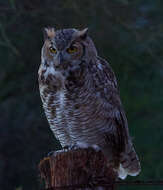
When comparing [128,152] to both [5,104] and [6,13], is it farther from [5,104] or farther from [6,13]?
[5,104]

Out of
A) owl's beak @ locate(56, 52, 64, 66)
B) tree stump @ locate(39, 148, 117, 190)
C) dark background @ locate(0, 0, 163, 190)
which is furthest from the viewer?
dark background @ locate(0, 0, 163, 190)

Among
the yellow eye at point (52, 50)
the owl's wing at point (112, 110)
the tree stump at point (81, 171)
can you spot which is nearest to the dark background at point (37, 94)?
the owl's wing at point (112, 110)

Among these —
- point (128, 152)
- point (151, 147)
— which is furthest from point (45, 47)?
point (151, 147)

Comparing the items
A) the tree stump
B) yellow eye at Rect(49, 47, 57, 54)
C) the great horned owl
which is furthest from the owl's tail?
the tree stump

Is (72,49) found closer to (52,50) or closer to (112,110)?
(52,50)

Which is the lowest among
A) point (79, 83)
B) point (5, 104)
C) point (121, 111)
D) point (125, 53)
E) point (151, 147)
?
point (151, 147)

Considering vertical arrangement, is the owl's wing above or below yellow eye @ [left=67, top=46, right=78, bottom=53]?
below

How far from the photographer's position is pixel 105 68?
409 centimetres

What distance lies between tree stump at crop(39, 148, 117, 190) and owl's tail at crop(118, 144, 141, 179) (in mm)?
1408

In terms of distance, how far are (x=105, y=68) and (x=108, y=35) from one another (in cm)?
431

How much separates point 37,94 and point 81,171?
20.6ft

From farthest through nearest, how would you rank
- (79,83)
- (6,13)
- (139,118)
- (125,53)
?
(139,118) → (125,53) → (6,13) → (79,83)

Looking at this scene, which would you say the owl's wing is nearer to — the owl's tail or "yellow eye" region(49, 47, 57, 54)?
the owl's tail

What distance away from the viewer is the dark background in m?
8.29
